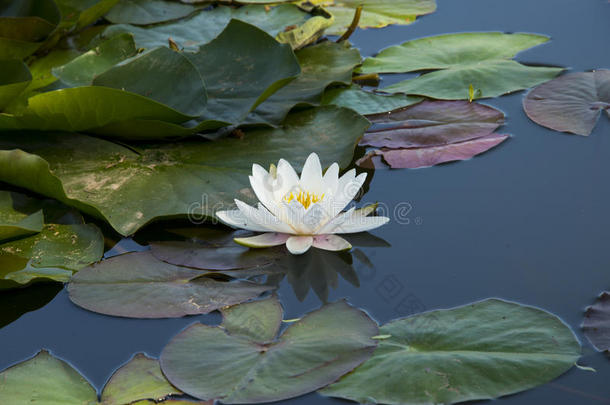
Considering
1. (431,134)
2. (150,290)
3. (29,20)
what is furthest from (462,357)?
(29,20)

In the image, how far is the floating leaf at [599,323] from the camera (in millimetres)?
1403

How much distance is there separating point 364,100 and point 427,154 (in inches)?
17.0

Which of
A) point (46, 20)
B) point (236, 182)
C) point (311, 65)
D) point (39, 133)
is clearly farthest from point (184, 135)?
point (46, 20)

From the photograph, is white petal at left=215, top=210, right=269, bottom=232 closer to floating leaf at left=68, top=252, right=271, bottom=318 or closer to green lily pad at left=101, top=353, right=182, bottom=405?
floating leaf at left=68, top=252, right=271, bottom=318

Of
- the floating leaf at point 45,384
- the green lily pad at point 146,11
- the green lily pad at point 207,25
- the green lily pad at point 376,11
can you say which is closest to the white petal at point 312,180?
the floating leaf at point 45,384

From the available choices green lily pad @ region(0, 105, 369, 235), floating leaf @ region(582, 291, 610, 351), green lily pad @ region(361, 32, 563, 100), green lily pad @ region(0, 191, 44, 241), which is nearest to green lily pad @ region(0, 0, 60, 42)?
green lily pad @ region(0, 105, 369, 235)

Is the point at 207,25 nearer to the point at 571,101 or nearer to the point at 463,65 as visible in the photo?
the point at 463,65

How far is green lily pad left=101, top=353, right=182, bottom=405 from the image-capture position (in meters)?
1.35

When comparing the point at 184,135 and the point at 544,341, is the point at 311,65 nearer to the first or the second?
the point at 184,135

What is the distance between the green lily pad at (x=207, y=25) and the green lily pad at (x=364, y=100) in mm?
552

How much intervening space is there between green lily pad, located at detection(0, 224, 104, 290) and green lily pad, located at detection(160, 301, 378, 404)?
17.2 inches

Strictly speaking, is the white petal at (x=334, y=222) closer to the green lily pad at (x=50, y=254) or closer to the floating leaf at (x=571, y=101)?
the green lily pad at (x=50, y=254)

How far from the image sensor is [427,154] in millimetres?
2182

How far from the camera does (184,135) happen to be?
2205mm
